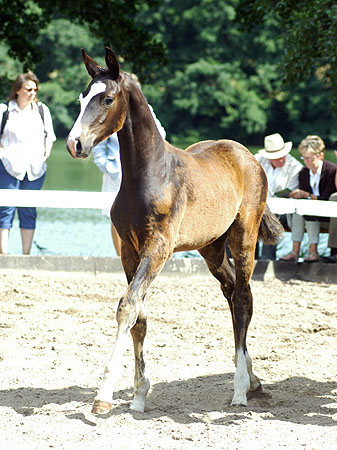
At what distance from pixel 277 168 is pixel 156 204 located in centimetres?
586

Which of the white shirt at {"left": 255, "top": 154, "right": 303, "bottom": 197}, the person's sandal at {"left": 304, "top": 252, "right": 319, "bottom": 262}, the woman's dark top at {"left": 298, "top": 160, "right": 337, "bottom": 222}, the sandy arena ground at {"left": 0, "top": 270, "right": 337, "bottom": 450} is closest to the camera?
the sandy arena ground at {"left": 0, "top": 270, "right": 337, "bottom": 450}

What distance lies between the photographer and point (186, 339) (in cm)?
666

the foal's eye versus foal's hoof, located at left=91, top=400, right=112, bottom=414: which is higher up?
the foal's eye

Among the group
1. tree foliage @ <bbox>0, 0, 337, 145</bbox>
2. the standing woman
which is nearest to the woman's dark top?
the standing woman

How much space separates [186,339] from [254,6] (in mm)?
7765

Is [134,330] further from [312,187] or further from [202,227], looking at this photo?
[312,187]

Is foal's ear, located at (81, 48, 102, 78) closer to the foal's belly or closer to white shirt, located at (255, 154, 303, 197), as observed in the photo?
the foal's belly

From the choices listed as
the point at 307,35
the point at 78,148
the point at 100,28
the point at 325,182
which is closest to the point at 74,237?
the point at 100,28

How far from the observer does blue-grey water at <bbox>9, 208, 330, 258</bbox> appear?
12.4 m

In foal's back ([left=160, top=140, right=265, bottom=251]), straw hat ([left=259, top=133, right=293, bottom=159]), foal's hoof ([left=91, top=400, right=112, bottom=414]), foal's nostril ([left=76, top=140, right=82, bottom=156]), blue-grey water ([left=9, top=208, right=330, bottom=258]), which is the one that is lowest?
blue-grey water ([left=9, top=208, right=330, bottom=258])

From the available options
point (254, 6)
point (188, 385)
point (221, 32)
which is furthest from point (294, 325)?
point (221, 32)

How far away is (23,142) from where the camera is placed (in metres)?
9.28

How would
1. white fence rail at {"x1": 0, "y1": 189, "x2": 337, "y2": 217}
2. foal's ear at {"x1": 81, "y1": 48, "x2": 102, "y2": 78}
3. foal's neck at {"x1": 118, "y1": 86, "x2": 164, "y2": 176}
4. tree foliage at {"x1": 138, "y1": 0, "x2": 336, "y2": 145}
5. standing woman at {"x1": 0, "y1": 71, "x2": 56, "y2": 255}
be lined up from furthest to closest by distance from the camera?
tree foliage at {"x1": 138, "y1": 0, "x2": 336, "y2": 145} < standing woman at {"x1": 0, "y1": 71, "x2": 56, "y2": 255} < white fence rail at {"x1": 0, "y1": 189, "x2": 337, "y2": 217} < foal's neck at {"x1": 118, "y1": 86, "x2": 164, "y2": 176} < foal's ear at {"x1": 81, "y1": 48, "x2": 102, "y2": 78}

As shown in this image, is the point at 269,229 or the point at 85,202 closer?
the point at 269,229
